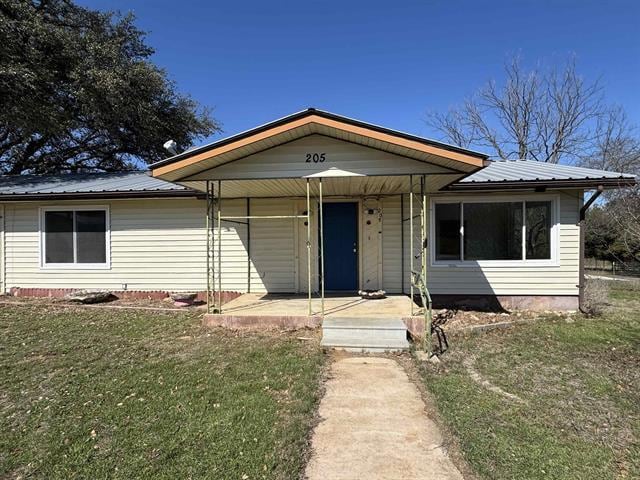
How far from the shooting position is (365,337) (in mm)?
5832

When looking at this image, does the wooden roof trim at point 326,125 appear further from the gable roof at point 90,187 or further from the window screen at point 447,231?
the window screen at point 447,231

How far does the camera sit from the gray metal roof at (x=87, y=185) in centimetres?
927

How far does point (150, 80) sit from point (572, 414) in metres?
17.1

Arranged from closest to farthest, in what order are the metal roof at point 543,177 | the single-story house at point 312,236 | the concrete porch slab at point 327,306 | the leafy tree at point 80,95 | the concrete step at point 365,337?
the concrete step at point 365,337
the concrete porch slab at point 327,306
the metal roof at point 543,177
the single-story house at point 312,236
the leafy tree at point 80,95

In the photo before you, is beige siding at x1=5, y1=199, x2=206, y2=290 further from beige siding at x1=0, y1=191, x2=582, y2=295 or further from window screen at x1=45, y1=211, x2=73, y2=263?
window screen at x1=45, y1=211, x2=73, y2=263

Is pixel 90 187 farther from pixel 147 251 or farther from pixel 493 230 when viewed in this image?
pixel 493 230

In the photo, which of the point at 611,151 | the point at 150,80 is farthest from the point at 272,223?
the point at 611,151

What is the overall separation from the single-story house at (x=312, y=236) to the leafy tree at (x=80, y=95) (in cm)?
496

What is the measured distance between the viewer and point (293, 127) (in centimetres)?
604

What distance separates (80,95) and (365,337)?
46.8 ft

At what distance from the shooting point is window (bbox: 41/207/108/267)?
32.2ft

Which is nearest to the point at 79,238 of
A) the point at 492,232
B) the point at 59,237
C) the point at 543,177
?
the point at 59,237

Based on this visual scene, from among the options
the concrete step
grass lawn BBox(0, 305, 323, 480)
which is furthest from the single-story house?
grass lawn BBox(0, 305, 323, 480)

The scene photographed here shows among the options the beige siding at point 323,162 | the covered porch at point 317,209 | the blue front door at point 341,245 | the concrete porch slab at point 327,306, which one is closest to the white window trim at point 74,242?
the covered porch at point 317,209
